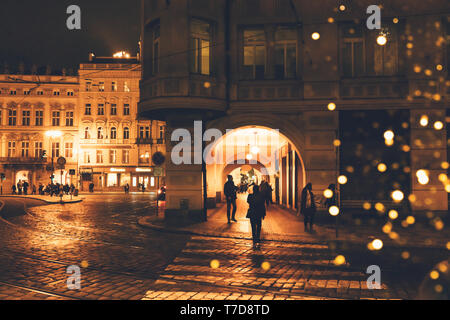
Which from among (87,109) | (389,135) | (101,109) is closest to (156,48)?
(389,135)

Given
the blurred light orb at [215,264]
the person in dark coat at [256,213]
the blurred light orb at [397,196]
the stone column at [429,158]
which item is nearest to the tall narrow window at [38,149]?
the blurred light orb at [397,196]

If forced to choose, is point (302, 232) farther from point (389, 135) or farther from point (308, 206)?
point (389, 135)

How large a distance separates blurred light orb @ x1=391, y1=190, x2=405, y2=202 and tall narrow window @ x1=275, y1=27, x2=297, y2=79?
249 inches

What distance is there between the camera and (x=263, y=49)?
660 inches

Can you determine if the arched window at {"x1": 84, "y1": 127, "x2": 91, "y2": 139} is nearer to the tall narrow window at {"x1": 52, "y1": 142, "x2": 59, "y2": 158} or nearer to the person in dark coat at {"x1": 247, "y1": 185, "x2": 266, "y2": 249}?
the tall narrow window at {"x1": 52, "y1": 142, "x2": 59, "y2": 158}

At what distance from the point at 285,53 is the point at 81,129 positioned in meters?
46.2

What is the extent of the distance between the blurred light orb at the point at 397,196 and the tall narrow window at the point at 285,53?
6.32 meters

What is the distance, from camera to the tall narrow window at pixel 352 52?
16062 mm

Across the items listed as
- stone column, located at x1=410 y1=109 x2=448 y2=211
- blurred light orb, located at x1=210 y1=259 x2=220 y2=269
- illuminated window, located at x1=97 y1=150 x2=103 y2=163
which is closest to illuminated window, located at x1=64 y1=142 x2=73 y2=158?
illuminated window, located at x1=97 y1=150 x2=103 y2=163

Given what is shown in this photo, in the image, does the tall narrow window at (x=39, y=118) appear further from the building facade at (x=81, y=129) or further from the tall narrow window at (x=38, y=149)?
the tall narrow window at (x=38, y=149)

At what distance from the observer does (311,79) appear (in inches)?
626
